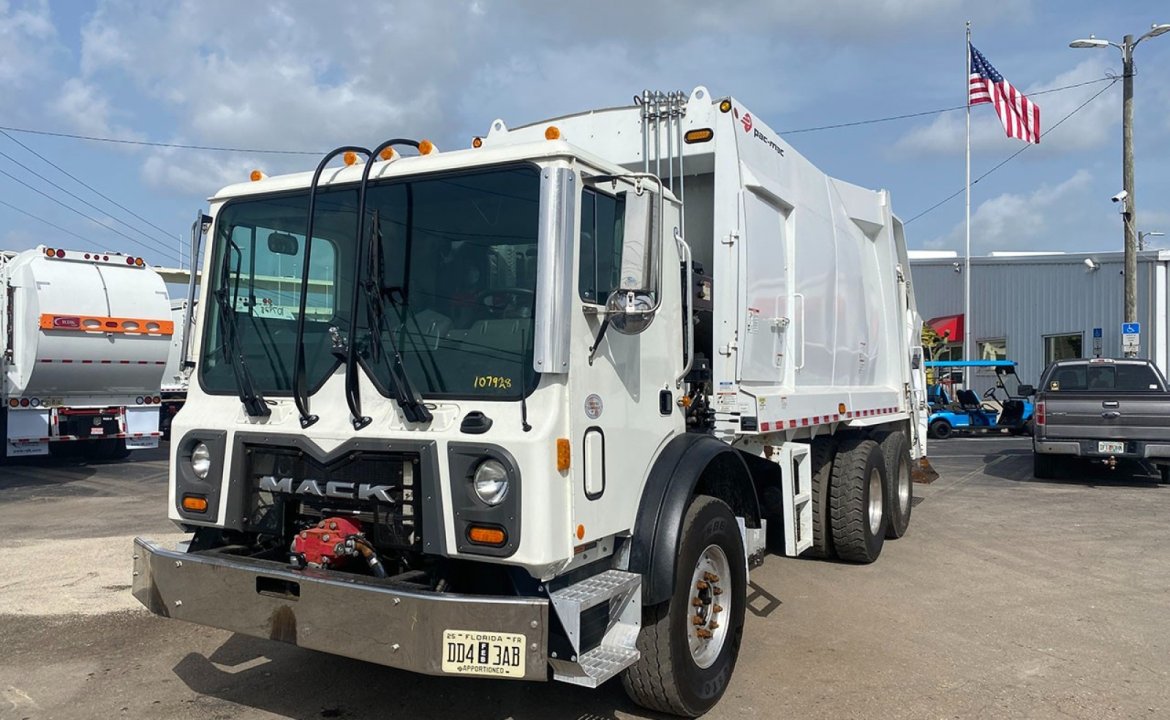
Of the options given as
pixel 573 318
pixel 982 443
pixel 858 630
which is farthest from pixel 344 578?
pixel 982 443

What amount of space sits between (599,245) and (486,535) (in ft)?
4.20

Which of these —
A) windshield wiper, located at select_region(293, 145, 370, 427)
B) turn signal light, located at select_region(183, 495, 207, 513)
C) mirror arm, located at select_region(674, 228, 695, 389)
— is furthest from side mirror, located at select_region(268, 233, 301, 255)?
mirror arm, located at select_region(674, 228, 695, 389)

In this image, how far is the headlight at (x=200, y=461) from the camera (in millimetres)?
4211

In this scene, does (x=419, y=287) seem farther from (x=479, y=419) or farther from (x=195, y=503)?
(x=195, y=503)

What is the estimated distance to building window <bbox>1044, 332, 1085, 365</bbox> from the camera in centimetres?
2730

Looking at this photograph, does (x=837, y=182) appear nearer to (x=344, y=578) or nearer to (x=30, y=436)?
(x=344, y=578)

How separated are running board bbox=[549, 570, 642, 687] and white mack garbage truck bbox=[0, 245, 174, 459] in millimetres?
12241

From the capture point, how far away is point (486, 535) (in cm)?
348

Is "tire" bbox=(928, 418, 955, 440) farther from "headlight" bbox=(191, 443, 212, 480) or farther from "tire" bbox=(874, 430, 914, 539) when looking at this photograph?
"headlight" bbox=(191, 443, 212, 480)

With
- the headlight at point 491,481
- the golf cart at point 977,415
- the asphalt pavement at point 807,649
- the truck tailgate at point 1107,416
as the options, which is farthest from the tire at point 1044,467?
the headlight at point 491,481

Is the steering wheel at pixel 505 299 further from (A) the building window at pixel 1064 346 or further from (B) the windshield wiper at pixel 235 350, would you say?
(A) the building window at pixel 1064 346

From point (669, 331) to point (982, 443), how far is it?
18.5 metres

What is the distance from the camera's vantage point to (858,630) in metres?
5.84

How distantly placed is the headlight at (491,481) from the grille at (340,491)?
0.29m
